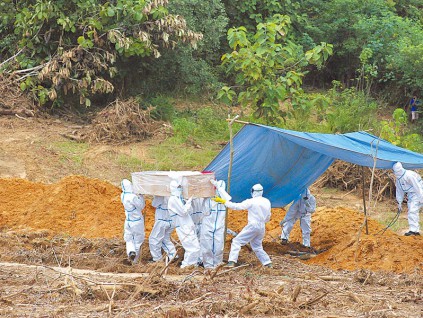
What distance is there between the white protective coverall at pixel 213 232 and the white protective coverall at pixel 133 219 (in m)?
0.95

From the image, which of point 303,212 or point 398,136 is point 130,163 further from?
point 398,136

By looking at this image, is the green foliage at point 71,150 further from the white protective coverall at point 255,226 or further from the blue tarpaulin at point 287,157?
the white protective coverall at point 255,226

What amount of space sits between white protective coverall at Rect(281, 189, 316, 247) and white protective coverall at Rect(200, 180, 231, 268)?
7.12 ft

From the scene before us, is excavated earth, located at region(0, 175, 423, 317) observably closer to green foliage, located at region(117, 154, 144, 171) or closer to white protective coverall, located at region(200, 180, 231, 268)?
white protective coverall, located at region(200, 180, 231, 268)

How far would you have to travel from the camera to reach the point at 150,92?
855 inches

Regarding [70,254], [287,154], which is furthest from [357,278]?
[70,254]

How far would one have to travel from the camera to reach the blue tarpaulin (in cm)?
1305

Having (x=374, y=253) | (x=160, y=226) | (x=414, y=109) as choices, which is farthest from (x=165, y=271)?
(x=414, y=109)

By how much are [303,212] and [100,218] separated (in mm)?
3698

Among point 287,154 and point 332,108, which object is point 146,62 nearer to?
point 332,108

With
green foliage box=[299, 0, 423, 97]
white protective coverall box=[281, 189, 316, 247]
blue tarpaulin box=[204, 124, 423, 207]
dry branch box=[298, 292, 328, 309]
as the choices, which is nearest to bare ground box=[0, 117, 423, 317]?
dry branch box=[298, 292, 328, 309]

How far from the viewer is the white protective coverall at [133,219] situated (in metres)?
12.5

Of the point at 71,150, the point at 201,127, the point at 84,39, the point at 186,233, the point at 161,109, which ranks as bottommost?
the point at 71,150

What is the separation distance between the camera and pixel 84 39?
758 inches
